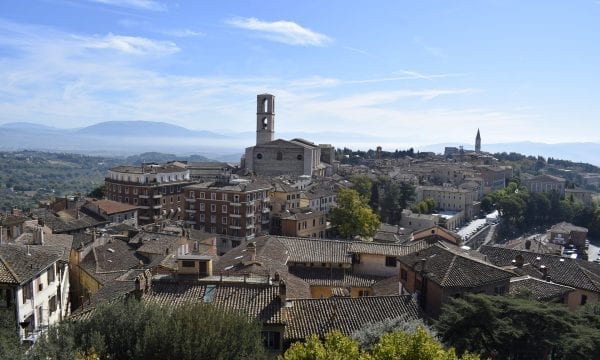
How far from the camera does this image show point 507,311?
19797 mm

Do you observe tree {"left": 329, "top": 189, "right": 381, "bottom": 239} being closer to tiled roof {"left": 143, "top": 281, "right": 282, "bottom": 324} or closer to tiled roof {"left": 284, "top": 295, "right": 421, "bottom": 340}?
tiled roof {"left": 284, "top": 295, "right": 421, "bottom": 340}

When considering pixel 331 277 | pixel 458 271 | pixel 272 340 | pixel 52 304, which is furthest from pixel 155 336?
pixel 331 277

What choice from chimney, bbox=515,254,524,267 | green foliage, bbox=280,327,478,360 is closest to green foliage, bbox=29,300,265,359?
green foliage, bbox=280,327,478,360

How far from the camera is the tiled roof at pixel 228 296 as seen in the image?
1853 centimetres

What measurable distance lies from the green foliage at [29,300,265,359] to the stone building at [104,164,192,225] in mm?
46109

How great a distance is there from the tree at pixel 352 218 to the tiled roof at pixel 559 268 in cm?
1654

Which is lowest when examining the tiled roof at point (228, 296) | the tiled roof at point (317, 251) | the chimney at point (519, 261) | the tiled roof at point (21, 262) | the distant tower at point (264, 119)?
the chimney at point (519, 261)

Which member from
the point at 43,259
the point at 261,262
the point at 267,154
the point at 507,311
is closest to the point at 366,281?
the point at 261,262

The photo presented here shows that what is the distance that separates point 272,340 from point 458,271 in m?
9.94

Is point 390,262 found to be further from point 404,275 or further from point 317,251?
point 404,275

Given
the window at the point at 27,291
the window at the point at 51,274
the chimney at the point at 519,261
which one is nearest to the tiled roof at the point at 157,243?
the window at the point at 51,274

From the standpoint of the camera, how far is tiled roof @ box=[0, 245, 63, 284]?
19391mm

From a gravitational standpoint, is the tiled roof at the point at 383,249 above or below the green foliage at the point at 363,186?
below

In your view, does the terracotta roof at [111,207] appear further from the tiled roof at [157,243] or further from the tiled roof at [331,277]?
the tiled roof at [331,277]
